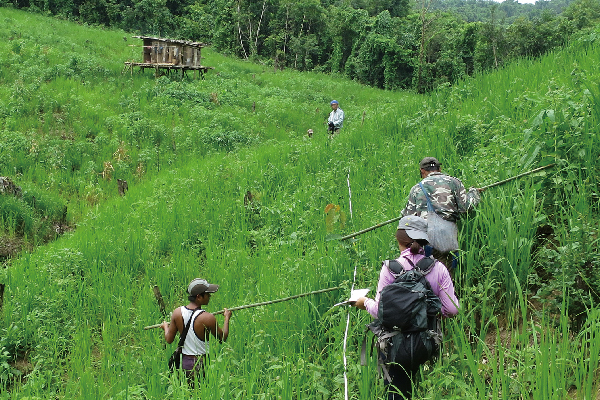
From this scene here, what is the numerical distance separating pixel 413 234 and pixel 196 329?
2.00 meters

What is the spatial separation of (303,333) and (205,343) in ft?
2.69

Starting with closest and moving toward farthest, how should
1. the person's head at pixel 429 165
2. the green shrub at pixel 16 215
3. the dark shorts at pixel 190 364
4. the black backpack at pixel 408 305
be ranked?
the black backpack at pixel 408 305 < the dark shorts at pixel 190 364 < the person's head at pixel 429 165 < the green shrub at pixel 16 215

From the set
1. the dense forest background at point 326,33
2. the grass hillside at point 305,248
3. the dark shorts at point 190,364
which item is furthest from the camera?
the dense forest background at point 326,33

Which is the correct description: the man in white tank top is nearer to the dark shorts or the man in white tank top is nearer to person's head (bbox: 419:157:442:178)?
the dark shorts

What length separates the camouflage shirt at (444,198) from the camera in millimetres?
4082

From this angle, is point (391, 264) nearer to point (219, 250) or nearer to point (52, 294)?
point (219, 250)

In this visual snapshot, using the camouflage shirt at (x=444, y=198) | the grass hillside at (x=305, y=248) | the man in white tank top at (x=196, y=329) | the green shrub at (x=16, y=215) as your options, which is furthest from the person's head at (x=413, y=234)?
the green shrub at (x=16, y=215)

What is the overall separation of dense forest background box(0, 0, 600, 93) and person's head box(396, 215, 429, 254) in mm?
35523

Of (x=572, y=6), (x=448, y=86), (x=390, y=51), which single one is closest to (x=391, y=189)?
(x=448, y=86)

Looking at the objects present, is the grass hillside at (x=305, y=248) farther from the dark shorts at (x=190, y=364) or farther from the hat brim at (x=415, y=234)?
the hat brim at (x=415, y=234)

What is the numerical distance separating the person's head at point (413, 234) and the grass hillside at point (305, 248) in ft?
1.86

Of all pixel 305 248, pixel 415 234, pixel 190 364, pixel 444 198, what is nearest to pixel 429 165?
pixel 444 198

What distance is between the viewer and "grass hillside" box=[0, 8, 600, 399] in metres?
3.21

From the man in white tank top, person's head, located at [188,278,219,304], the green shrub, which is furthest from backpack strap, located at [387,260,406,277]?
the green shrub
